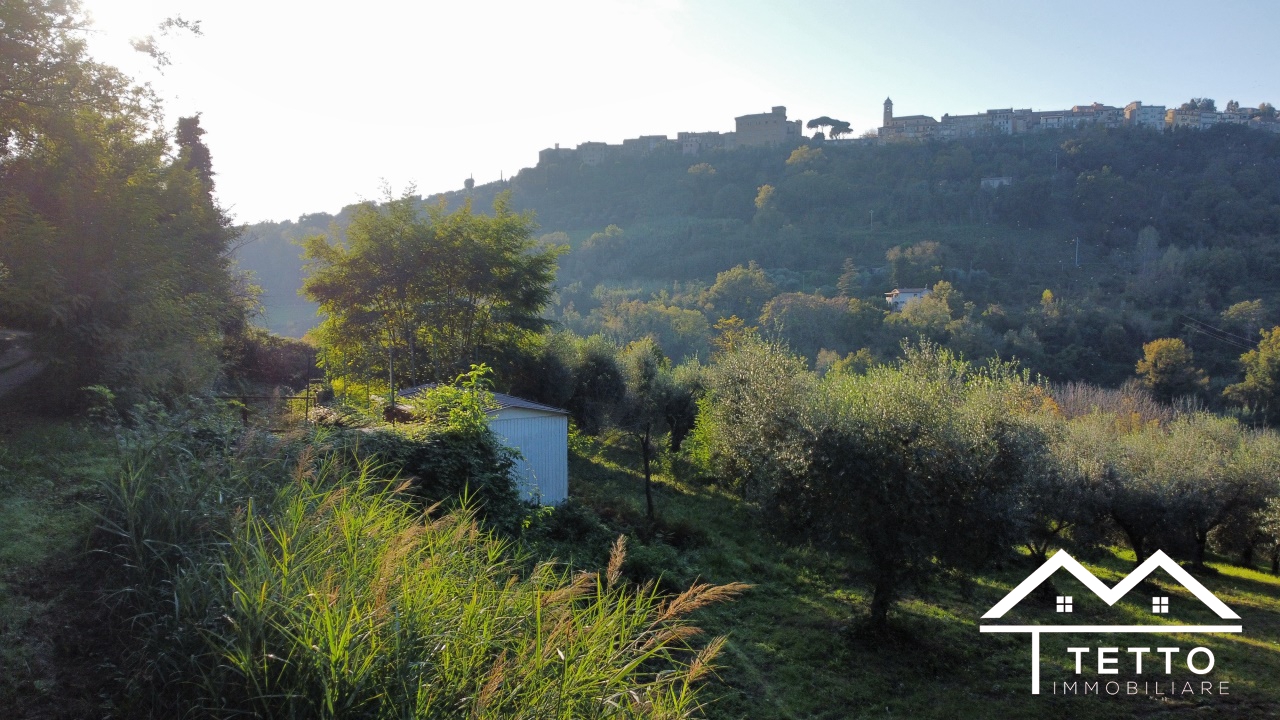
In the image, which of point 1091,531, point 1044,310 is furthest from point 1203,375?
point 1091,531

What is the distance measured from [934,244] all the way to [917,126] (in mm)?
52085

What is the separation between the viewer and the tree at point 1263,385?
39.5m

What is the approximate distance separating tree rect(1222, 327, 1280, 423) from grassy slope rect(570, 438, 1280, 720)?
32.7 meters

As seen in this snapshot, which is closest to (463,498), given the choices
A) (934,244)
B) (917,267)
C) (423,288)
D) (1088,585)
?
(1088,585)

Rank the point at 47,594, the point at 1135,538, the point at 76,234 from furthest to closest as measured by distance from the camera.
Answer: the point at 1135,538 → the point at 76,234 → the point at 47,594

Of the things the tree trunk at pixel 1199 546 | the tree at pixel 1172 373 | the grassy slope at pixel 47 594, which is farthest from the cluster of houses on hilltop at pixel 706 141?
the grassy slope at pixel 47 594

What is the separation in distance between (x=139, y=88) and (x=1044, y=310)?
5542 cm

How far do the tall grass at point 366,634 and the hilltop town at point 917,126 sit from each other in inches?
3612

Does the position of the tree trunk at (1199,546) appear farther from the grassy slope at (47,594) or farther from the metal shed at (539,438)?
the grassy slope at (47,594)

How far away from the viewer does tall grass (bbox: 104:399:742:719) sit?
2.70 metres

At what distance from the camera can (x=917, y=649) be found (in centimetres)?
944

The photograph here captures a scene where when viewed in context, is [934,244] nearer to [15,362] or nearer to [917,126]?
[917,126]

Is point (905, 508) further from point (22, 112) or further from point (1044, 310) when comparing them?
point (1044, 310)

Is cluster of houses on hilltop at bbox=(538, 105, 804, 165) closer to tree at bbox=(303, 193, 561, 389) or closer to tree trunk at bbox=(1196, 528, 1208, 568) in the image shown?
tree at bbox=(303, 193, 561, 389)
